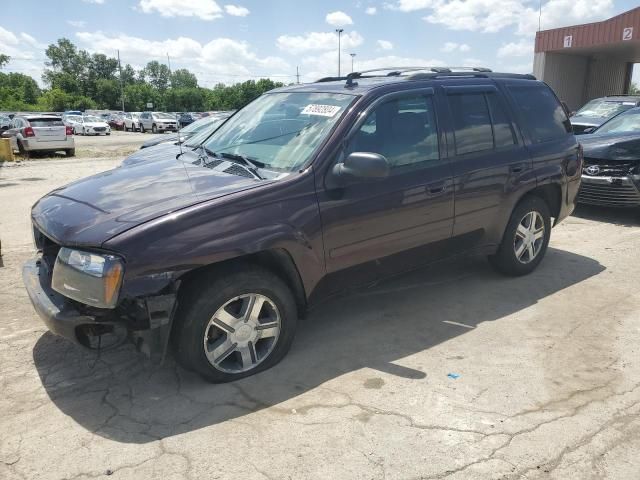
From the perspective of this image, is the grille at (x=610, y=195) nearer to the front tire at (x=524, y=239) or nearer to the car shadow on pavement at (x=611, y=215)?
the car shadow on pavement at (x=611, y=215)

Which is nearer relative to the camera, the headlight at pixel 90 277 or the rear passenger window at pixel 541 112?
the headlight at pixel 90 277

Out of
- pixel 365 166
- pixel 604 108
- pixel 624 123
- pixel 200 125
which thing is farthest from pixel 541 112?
pixel 604 108

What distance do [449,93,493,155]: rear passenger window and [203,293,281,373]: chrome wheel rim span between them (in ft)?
6.68

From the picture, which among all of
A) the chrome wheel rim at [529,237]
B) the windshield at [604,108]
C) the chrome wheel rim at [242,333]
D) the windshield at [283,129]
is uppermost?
the windshield at [604,108]

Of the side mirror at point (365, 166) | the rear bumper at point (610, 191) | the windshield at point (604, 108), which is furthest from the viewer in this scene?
the windshield at point (604, 108)

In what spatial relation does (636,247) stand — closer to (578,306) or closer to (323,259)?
(578,306)

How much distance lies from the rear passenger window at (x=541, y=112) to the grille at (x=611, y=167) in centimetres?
253

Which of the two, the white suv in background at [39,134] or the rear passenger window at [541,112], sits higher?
the rear passenger window at [541,112]

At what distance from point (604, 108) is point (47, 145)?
1746cm

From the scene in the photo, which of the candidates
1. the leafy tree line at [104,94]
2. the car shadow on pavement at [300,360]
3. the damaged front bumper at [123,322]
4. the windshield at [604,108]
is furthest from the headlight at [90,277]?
the leafy tree line at [104,94]

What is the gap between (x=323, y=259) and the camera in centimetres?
348

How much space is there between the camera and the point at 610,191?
7.30 metres

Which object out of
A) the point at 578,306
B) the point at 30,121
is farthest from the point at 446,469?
the point at 30,121

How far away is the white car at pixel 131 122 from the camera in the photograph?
40.2m
